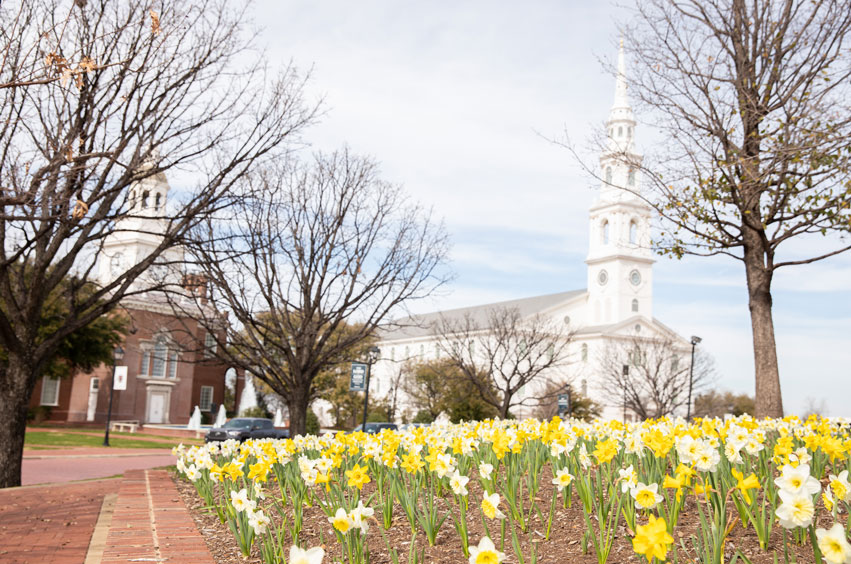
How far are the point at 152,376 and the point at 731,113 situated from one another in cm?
4846

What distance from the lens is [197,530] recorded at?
21.6 ft

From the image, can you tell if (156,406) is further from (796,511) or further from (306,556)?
(796,511)

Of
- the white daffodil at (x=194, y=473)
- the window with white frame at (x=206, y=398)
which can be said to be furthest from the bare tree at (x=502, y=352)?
the white daffodil at (x=194, y=473)

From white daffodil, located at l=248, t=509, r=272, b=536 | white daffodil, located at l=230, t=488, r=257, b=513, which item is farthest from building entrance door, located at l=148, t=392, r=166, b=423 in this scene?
Answer: white daffodil, located at l=248, t=509, r=272, b=536

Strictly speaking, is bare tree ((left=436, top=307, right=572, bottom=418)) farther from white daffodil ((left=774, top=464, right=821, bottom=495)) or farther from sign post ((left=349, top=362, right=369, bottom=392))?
white daffodil ((left=774, top=464, right=821, bottom=495))

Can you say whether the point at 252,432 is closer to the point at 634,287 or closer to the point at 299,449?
the point at 299,449

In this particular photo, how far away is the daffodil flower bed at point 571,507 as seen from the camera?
385 cm

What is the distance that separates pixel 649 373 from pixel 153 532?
5388 cm

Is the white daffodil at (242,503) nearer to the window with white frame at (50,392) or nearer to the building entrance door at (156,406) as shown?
the window with white frame at (50,392)

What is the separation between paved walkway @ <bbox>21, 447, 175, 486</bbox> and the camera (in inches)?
677

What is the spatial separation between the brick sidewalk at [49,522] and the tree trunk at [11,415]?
0.50 metres

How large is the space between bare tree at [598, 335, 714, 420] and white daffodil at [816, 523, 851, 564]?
156 ft

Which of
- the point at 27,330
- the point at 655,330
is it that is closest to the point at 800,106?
the point at 27,330

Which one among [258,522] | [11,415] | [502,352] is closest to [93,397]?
[502,352]
